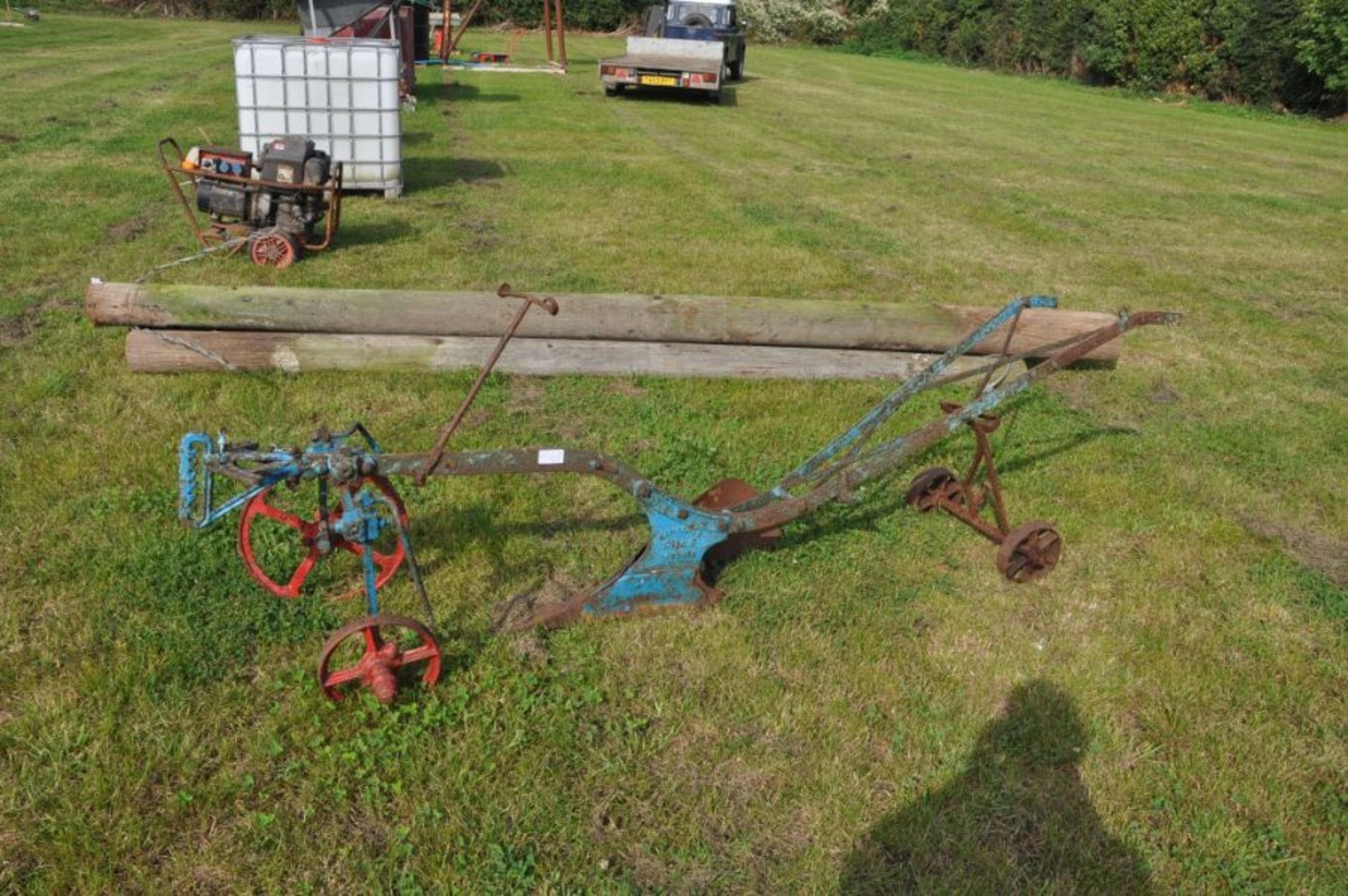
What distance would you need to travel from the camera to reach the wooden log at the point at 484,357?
5.66 m

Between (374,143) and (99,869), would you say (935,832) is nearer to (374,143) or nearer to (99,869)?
(99,869)

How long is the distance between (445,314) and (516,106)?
13821mm

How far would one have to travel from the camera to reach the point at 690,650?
3684mm

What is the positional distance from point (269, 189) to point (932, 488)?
235 inches

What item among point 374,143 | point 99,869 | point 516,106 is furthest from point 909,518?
point 516,106

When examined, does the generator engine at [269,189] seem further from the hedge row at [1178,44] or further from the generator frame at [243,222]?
the hedge row at [1178,44]

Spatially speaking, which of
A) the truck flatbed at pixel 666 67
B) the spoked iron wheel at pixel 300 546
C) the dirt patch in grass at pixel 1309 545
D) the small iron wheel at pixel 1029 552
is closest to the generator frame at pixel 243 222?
the spoked iron wheel at pixel 300 546

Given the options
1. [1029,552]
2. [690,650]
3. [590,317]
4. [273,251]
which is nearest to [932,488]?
[1029,552]

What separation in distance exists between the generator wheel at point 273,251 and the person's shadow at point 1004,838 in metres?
6.73

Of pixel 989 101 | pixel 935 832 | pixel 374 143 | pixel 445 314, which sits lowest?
pixel 935 832

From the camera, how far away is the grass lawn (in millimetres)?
2871

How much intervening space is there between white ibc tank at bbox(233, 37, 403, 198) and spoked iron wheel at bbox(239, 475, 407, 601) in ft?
22.7

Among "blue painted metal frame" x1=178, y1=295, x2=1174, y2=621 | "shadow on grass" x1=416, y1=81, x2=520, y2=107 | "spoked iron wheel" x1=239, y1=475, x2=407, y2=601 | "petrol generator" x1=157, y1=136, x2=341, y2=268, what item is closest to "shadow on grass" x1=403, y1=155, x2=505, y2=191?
"petrol generator" x1=157, y1=136, x2=341, y2=268

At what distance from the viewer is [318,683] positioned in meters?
3.33
